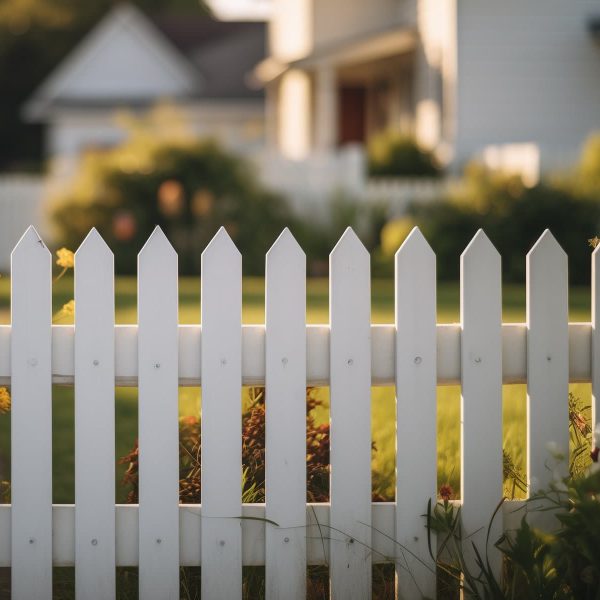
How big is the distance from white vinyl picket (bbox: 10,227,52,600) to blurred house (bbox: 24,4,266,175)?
85.7 feet

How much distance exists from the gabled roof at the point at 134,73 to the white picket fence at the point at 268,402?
27.3 meters

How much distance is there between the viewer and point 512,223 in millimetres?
14242

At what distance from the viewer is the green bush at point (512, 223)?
46.3ft

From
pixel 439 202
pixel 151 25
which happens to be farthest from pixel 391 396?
pixel 151 25

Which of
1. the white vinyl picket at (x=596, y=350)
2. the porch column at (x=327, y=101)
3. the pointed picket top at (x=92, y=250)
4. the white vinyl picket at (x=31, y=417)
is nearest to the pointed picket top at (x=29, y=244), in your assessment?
the white vinyl picket at (x=31, y=417)

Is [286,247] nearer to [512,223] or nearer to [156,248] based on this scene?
[156,248]

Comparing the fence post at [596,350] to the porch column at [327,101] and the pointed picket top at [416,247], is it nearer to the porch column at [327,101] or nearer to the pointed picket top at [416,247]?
the pointed picket top at [416,247]

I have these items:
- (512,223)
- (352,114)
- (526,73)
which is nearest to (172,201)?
(512,223)

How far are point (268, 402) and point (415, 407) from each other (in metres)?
0.44

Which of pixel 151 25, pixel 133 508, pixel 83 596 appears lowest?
pixel 83 596

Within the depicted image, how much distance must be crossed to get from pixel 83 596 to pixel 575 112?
16.6m

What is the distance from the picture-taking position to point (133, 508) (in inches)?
139

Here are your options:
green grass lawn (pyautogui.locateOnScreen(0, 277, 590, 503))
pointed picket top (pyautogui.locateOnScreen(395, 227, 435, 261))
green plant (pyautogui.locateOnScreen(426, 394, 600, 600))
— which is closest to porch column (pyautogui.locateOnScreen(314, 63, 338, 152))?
green grass lawn (pyautogui.locateOnScreen(0, 277, 590, 503))

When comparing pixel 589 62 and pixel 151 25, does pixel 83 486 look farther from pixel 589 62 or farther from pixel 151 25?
pixel 151 25
